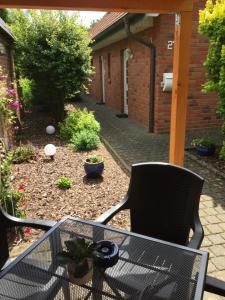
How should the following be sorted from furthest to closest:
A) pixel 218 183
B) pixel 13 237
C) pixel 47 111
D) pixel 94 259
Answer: pixel 47 111, pixel 218 183, pixel 13 237, pixel 94 259

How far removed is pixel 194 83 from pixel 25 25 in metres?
5.51

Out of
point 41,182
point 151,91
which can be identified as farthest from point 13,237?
point 151,91

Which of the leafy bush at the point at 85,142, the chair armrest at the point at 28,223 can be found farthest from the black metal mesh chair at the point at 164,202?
the leafy bush at the point at 85,142

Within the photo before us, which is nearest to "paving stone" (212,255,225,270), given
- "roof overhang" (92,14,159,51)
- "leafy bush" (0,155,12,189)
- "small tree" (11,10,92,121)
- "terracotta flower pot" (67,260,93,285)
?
"terracotta flower pot" (67,260,93,285)

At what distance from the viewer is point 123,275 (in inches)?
67.5

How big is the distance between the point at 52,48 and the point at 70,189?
560cm

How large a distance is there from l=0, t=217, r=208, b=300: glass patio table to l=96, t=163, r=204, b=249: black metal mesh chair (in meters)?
0.45

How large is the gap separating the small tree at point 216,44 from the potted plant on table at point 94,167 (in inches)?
100

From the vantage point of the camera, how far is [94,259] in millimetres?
1691

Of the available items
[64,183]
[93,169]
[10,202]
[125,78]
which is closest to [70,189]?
[64,183]

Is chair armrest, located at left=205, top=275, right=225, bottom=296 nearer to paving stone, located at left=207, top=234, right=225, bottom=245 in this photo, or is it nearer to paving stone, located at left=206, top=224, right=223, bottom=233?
paving stone, located at left=207, top=234, right=225, bottom=245

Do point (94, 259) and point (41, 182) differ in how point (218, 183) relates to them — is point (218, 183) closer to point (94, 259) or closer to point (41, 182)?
point (41, 182)

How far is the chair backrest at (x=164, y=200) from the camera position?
2332mm

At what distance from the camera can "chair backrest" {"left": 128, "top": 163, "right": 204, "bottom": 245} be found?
2332 millimetres
